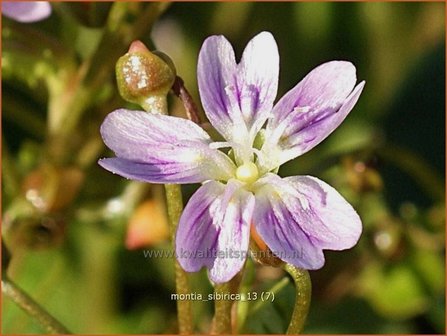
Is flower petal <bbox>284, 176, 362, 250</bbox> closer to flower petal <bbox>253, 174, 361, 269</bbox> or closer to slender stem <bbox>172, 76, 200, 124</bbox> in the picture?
flower petal <bbox>253, 174, 361, 269</bbox>

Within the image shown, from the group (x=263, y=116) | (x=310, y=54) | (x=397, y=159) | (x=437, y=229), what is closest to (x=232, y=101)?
(x=263, y=116)

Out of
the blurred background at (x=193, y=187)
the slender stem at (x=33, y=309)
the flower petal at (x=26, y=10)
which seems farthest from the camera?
the blurred background at (x=193, y=187)

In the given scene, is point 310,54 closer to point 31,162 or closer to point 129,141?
point 31,162

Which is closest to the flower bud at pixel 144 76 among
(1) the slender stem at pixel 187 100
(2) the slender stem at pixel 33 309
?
A: (1) the slender stem at pixel 187 100

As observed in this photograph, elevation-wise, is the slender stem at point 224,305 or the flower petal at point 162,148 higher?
the flower petal at point 162,148

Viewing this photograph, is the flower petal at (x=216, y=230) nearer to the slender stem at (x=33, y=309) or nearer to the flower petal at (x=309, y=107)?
the flower petal at (x=309, y=107)

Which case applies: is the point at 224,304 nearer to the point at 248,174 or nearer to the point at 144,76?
the point at 248,174

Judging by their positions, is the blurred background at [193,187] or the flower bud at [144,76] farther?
the blurred background at [193,187]
